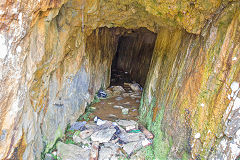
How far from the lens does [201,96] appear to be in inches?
132

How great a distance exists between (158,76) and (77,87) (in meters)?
2.58

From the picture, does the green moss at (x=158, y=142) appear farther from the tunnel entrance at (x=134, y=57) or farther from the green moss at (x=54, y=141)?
the tunnel entrance at (x=134, y=57)

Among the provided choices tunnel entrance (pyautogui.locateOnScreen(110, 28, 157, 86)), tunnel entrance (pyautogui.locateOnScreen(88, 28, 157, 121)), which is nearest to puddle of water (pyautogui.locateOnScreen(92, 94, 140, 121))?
tunnel entrance (pyautogui.locateOnScreen(88, 28, 157, 121))

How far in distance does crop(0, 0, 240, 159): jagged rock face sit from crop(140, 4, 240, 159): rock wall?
2 cm

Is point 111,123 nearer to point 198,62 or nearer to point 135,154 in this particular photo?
point 135,154

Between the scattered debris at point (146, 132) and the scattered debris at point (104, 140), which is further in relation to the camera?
the scattered debris at point (146, 132)

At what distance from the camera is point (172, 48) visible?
484 centimetres

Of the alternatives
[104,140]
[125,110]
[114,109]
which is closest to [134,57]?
[114,109]

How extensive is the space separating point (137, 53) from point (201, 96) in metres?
8.54

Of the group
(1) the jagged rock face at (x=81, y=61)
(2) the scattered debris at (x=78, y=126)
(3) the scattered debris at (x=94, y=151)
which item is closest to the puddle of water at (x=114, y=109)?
(2) the scattered debris at (x=78, y=126)

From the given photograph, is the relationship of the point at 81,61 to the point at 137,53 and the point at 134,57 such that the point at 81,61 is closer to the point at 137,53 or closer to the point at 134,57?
the point at 137,53

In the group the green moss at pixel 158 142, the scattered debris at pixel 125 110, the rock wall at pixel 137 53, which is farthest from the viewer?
the rock wall at pixel 137 53

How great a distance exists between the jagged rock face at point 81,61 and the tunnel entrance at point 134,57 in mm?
4501

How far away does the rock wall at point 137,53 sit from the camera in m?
10.1
